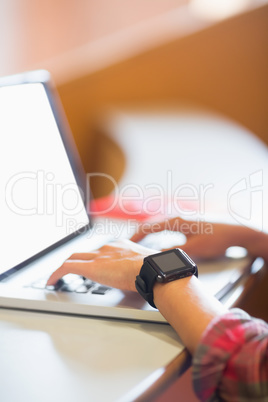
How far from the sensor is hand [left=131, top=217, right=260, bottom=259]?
2.90 feet

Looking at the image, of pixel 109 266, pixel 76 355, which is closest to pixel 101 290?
pixel 109 266

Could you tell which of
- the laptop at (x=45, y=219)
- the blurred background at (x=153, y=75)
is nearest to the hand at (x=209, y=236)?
the laptop at (x=45, y=219)

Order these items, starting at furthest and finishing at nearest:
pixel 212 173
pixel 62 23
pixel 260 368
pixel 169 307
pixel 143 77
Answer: pixel 62 23 → pixel 143 77 → pixel 212 173 → pixel 169 307 → pixel 260 368

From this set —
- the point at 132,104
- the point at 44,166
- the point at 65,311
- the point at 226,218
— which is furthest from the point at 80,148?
the point at 65,311

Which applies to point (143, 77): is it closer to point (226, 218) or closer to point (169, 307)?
point (226, 218)

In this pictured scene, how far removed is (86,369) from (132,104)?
1419 mm

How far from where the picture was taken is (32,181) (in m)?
0.95

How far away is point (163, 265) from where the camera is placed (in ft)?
2.15

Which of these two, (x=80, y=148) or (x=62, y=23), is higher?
(x=62, y=23)

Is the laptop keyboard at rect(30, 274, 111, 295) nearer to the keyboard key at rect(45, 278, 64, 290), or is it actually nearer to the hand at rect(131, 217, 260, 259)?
the keyboard key at rect(45, 278, 64, 290)

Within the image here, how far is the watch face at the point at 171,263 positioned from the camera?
2.11 feet

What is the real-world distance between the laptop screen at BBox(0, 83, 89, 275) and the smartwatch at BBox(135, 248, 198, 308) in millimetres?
301

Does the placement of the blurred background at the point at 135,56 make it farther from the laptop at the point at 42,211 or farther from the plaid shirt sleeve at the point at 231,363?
the plaid shirt sleeve at the point at 231,363

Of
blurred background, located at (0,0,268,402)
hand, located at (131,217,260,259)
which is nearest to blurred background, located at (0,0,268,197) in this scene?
blurred background, located at (0,0,268,402)
